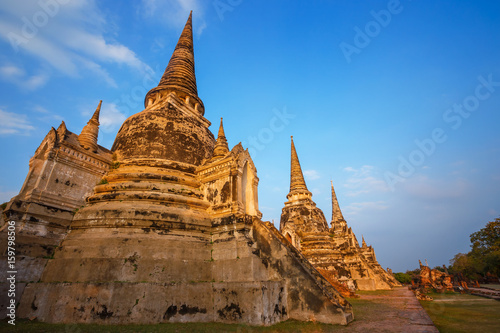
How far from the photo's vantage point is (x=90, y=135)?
32.0ft

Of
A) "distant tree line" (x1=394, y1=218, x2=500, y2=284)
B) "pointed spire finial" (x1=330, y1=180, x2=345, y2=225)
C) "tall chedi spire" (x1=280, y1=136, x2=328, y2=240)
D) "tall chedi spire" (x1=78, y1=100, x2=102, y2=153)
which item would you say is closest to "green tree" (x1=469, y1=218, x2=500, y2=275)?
"distant tree line" (x1=394, y1=218, x2=500, y2=284)

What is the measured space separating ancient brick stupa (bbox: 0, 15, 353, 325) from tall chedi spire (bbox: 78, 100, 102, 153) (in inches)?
2.0

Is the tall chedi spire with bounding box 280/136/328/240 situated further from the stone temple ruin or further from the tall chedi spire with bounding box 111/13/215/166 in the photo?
the stone temple ruin

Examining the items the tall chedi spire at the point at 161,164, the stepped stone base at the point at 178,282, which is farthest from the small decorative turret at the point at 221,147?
the stepped stone base at the point at 178,282

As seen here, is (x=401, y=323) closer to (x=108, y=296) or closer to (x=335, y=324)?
(x=335, y=324)

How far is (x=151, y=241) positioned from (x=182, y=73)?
35.1 ft

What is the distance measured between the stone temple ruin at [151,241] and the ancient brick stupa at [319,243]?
12075 millimetres

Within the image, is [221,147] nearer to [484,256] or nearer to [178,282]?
[178,282]

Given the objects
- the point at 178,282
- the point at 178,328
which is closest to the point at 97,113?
the point at 178,282

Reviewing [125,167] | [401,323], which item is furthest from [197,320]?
[125,167]

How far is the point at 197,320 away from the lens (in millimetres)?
6219

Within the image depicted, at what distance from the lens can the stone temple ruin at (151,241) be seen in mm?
5938

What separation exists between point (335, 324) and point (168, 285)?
166 inches

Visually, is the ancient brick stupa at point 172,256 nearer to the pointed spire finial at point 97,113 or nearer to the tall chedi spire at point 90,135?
the tall chedi spire at point 90,135
